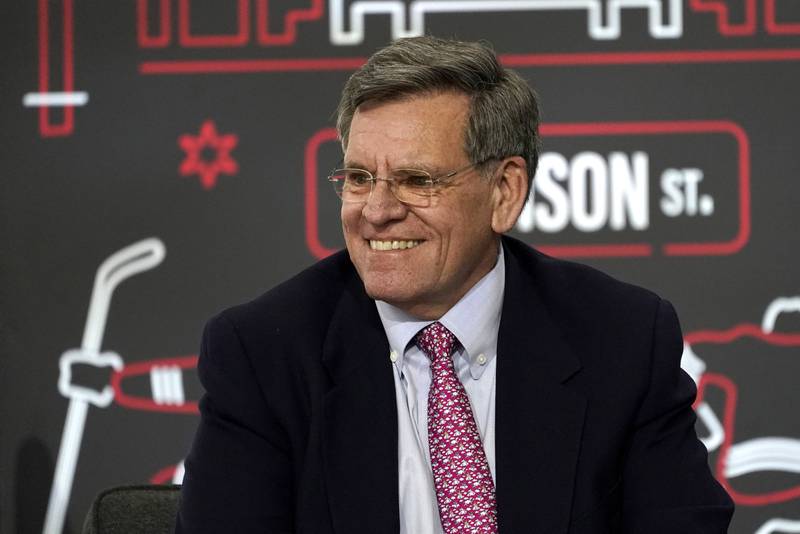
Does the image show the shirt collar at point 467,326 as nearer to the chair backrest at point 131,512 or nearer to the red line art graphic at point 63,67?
the chair backrest at point 131,512

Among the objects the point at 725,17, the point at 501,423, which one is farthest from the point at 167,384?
the point at 725,17

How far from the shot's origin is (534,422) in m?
1.84

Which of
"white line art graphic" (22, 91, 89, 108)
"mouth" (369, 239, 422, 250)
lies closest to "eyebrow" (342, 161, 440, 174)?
"mouth" (369, 239, 422, 250)

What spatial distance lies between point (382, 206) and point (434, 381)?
0.30m

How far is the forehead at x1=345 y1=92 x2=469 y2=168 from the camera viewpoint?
180 cm

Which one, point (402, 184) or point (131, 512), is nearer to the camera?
point (402, 184)

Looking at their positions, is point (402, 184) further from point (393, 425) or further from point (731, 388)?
point (731, 388)

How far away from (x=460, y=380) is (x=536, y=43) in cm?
158

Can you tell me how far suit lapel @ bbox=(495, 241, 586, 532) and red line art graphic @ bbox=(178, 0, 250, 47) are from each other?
5.30ft

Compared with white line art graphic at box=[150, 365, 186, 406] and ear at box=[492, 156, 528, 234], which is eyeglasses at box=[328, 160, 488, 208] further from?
white line art graphic at box=[150, 365, 186, 406]

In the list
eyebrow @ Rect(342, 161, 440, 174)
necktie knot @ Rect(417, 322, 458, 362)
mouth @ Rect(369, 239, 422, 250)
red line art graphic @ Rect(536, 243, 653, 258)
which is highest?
eyebrow @ Rect(342, 161, 440, 174)

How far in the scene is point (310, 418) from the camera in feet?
5.94

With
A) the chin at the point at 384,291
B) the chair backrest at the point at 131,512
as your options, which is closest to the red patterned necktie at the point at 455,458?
the chin at the point at 384,291

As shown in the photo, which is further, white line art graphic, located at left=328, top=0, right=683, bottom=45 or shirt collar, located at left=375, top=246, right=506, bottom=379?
white line art graphic, located at left=328, top=0, right=683, bottom=45
